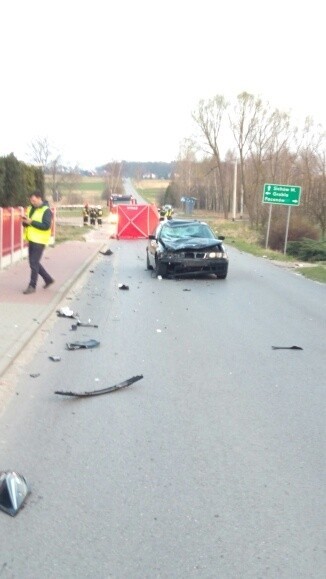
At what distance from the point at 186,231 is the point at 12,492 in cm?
1561

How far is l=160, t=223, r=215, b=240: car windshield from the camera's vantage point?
1962 centimetres

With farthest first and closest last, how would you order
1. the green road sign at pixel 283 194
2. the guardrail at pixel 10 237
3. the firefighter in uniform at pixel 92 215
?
the firefighter in uniform at pixel 92 215, the green road sign at pixel 283 194, the guardrail at pixel 10 237

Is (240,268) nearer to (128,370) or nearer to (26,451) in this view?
(128,370)

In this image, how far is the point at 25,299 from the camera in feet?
44.1

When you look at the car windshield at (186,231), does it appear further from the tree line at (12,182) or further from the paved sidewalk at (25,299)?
the tree line at (12,182)

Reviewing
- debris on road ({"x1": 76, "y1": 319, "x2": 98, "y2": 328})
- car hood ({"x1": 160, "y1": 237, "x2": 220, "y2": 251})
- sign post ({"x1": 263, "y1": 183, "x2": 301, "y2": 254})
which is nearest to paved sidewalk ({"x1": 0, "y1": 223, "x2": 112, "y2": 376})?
debris on road ({"x1": 76, "y1": 319, "x2": 98, "y2": 328})

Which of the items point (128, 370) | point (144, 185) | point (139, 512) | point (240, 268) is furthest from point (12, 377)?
point (144, 185)

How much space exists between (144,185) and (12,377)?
164399 millimetres

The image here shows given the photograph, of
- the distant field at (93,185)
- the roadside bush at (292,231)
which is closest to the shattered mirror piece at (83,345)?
the roadside bush at (292,231)

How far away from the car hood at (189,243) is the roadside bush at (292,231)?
61.7 feet

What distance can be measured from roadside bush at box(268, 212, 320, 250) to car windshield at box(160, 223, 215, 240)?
58.3 ft

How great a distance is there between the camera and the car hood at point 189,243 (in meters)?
18.4

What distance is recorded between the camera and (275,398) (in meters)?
7.21

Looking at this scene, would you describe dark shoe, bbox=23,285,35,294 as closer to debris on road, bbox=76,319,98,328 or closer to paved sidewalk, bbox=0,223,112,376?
paved sidewalk, bbox=0,223,112,376
